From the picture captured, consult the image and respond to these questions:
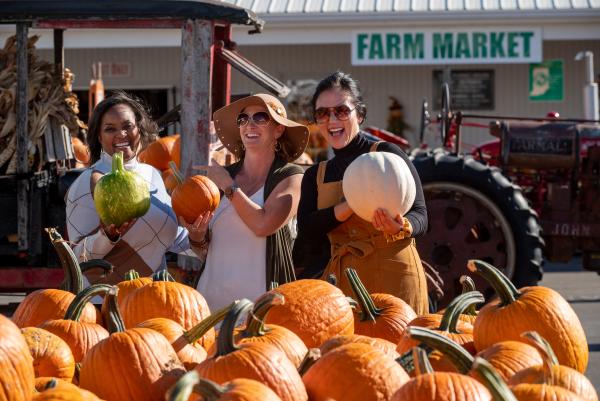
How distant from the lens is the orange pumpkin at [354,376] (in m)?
2.38

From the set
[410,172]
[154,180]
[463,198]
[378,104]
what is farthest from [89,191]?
[378,104]

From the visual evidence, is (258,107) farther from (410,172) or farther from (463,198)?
(463,198)

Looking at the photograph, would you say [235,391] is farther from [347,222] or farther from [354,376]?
[347,222]

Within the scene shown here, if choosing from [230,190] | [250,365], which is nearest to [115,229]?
[230,190]

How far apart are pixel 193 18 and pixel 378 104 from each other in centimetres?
1286

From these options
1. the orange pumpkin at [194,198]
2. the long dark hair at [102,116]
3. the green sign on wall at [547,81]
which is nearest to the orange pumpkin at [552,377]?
the orange pumpkin at [194,198]

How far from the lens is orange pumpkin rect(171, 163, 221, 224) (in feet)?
14.1

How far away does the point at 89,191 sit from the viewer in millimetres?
4840

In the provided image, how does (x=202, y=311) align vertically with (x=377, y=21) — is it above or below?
below

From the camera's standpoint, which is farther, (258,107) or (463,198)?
(463,198)

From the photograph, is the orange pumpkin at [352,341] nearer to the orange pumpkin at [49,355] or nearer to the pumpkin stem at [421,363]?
the pumpkin stem at [421,363]

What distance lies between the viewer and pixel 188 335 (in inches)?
109

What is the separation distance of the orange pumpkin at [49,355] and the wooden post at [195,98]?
4382 mm

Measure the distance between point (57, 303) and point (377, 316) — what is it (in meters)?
0.97
